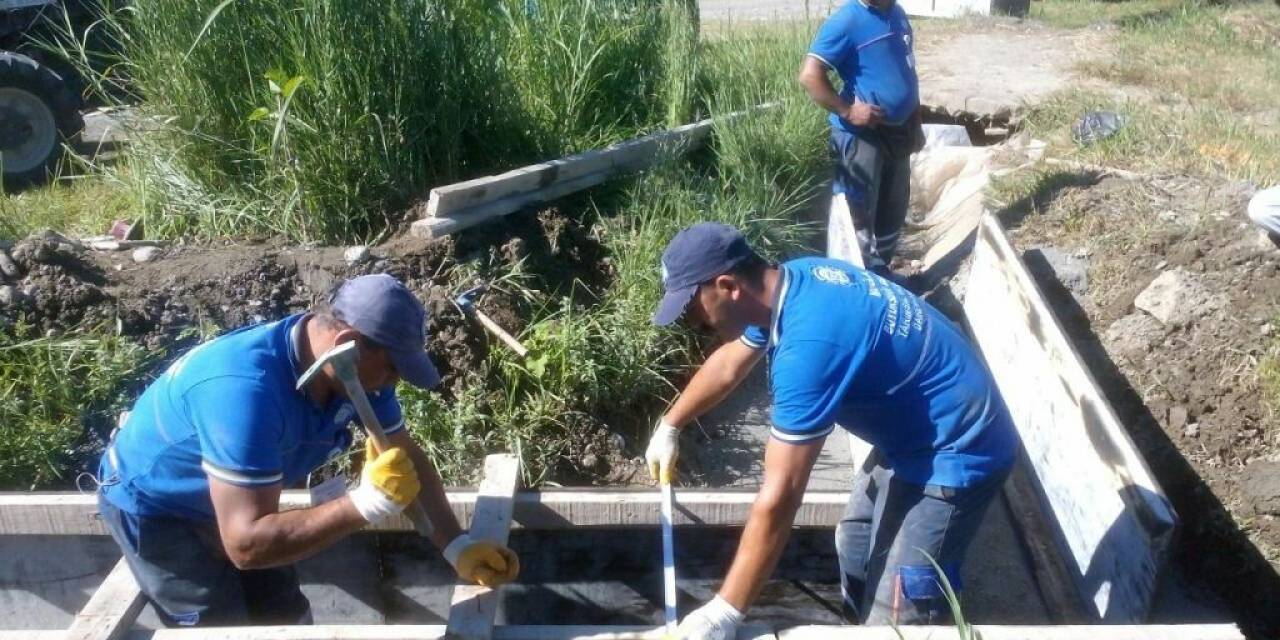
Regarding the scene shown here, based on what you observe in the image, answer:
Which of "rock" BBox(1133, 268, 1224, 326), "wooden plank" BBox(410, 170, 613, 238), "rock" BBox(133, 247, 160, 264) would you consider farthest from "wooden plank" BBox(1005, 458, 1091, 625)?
"rock" BBox(133, 247, 160, 264)

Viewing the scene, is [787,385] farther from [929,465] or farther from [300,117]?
[300,117]

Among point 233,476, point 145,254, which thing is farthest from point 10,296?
point 233,476

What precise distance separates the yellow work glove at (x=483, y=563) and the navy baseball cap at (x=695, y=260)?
0.77 m

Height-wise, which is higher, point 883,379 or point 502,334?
point 883,379

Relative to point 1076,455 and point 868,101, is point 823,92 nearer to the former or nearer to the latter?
point 868,101

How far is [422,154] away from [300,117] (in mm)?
602

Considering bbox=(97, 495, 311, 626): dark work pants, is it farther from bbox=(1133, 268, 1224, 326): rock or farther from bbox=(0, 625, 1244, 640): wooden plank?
bbox=(1133, 268, 1224, 326): rock

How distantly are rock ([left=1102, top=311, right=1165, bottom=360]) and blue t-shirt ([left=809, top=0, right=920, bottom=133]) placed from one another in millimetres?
1553

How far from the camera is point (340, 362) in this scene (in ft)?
7.51

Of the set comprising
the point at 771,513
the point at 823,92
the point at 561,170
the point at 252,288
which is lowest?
the point at 252,288

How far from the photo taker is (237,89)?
488cm

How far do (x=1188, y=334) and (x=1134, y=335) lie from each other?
0.83 feet

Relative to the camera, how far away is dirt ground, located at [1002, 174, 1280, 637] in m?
3.72

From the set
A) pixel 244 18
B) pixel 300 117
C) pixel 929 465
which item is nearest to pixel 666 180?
pixel 300 117
